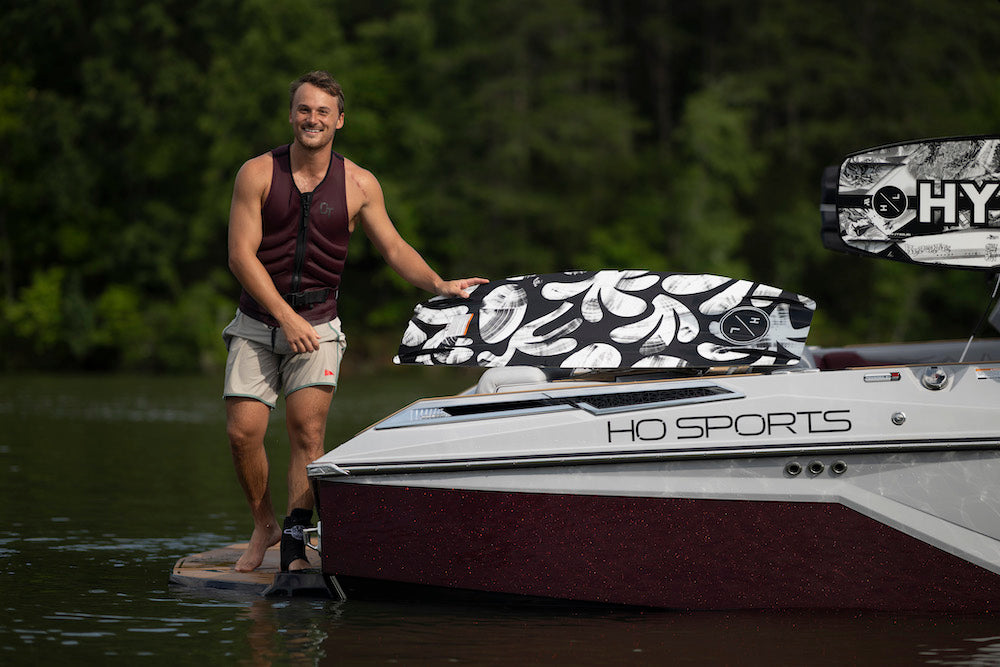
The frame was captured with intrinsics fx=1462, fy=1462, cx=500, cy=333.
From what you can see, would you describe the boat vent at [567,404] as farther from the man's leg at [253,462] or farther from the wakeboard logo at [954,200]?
the wakeboard logo at [954,200]

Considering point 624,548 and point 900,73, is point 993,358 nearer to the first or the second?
point 624,548

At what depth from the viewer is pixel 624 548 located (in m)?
5.04

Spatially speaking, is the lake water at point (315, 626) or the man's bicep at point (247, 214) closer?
the lake water at point (315, 626)

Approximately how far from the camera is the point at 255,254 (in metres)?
5.42

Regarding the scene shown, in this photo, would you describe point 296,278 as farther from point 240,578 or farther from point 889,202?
point 889,202

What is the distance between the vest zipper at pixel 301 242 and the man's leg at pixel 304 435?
41 cm

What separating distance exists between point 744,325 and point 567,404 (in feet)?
2.66

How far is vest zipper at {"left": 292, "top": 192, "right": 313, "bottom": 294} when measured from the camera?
17.8 feet

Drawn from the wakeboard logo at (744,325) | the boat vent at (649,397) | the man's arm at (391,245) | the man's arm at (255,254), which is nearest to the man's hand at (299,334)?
the man's arm at (255,254)

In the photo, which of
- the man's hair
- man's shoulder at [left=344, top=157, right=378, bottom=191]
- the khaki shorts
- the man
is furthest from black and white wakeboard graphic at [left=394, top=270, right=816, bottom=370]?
the man's hair

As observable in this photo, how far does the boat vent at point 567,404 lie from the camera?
16.3 ft

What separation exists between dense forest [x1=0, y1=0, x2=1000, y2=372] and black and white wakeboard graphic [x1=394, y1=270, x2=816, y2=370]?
2618 cm

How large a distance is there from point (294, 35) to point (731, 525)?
32.2 m

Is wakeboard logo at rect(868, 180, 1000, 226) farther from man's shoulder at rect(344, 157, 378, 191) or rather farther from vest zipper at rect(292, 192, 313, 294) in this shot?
vest zipper at rect(292, 192, 313, 294)
